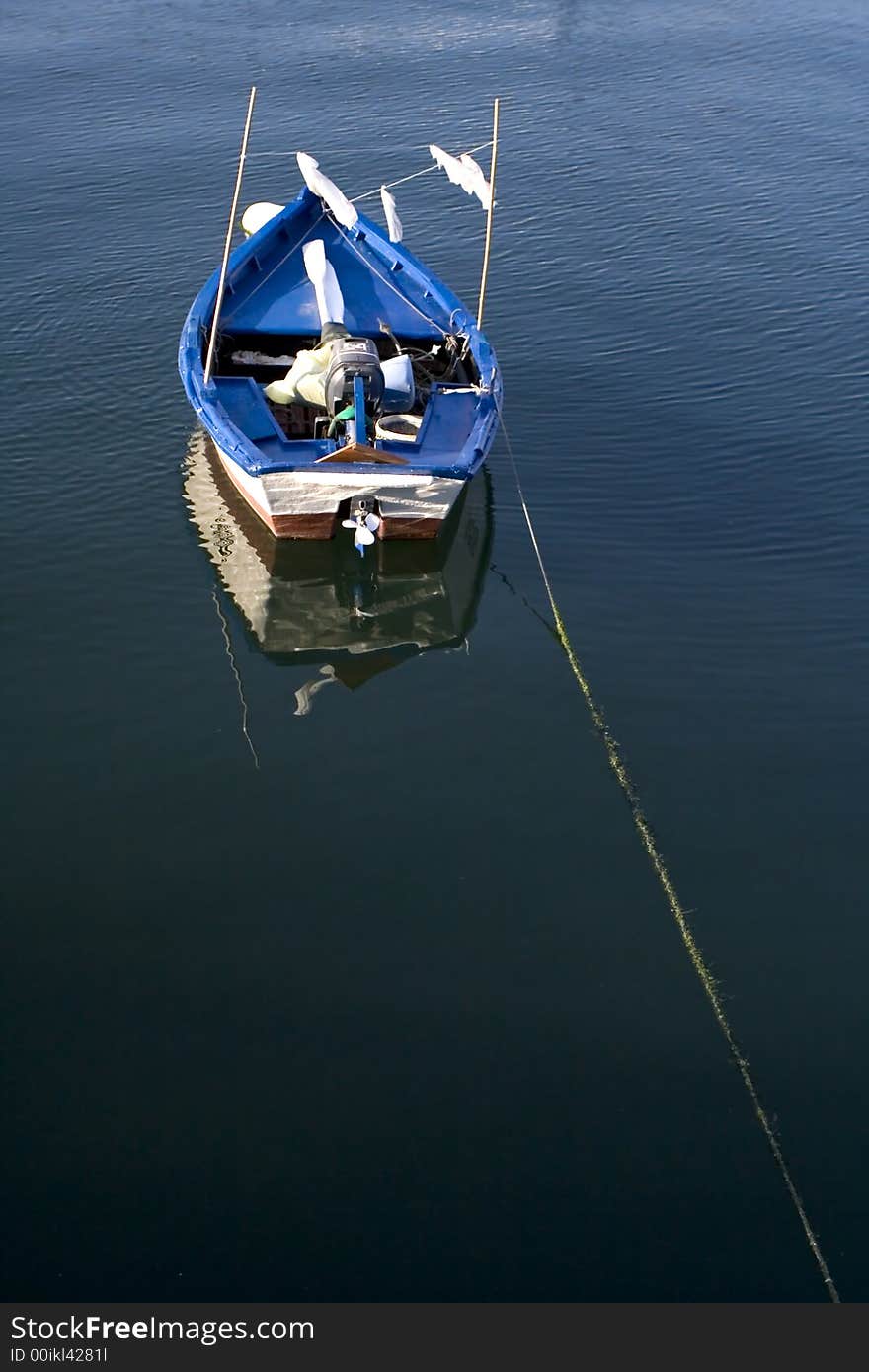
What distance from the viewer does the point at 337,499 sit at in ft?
89.6

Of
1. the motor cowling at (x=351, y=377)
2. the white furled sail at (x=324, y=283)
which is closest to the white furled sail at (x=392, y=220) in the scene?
the white furled sail at (x=324, y=283)

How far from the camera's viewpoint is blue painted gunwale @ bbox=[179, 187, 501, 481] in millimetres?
27391

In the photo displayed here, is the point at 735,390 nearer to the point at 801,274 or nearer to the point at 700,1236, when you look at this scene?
the point at 801,274

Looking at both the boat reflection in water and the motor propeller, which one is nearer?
the boat reflection in water

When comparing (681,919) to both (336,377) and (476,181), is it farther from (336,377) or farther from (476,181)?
(476,181)

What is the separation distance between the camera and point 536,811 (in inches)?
864

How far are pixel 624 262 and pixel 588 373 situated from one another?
8.56m

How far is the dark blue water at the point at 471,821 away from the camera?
52.5ft

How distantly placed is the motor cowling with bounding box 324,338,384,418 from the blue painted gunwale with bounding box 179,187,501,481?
1341mm

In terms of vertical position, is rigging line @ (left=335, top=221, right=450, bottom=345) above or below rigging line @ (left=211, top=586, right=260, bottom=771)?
above

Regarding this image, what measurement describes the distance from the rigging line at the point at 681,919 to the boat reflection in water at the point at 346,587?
201 centimetres

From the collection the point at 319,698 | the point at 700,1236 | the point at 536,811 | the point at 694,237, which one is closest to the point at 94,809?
the point at 319,698

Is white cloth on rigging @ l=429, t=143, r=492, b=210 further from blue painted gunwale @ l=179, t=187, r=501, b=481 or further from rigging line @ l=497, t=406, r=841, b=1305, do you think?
rigging line @ l=497, t=406, r=841, b=1305

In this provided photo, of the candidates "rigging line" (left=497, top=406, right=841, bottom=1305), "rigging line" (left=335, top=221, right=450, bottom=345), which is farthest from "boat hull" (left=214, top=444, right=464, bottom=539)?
"rigging line" (left=335, top=221, right=450, bottom=345)
